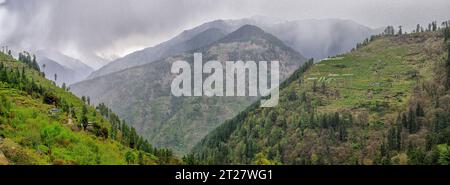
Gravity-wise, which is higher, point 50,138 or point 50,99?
point 50,99

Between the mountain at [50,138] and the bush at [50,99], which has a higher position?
Answer: the bush at [50,99]

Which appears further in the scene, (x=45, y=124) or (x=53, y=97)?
(x=53, y=97)

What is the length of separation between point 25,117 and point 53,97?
5630 cm

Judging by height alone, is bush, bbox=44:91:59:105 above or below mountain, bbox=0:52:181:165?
above

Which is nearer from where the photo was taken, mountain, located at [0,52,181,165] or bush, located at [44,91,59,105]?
mountain, located at [0,52,181,165]

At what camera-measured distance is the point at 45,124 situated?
411ft

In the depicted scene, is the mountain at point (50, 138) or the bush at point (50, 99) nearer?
the mountain at point (50, 138)

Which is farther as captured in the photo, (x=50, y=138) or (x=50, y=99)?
(x=50, y=99)

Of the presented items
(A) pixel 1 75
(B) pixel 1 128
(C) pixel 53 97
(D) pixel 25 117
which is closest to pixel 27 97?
(C) pixel 53 97
